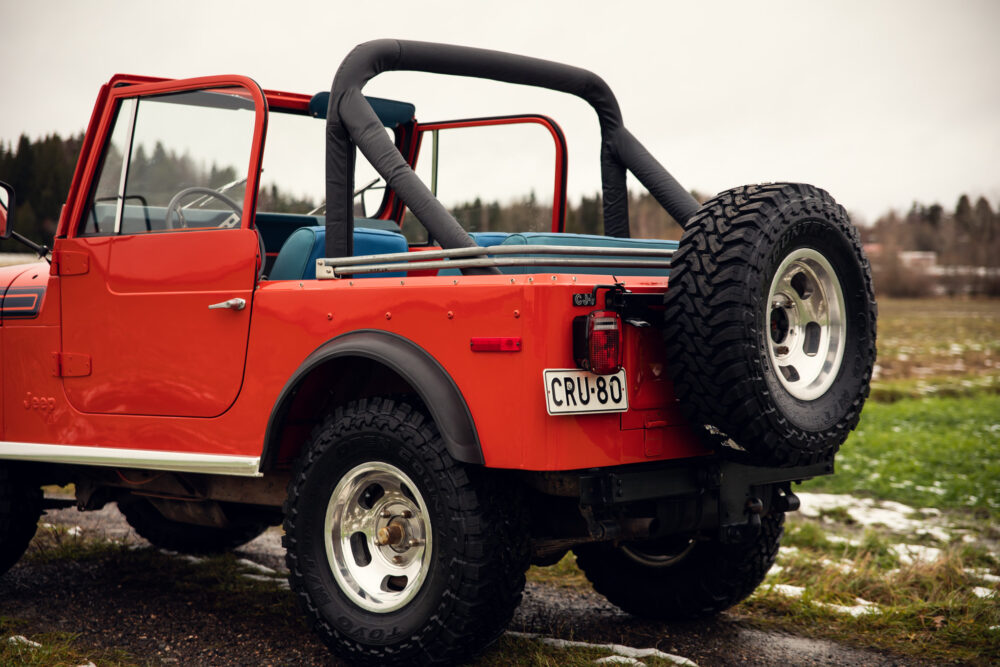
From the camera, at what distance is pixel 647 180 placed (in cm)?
483

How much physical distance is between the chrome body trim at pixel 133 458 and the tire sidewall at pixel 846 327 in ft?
6.24

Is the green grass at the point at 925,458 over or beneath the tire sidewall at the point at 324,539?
beneath

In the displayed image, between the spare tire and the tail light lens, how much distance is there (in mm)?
204

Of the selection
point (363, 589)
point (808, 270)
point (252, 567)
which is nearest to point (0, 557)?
point (252, 567)

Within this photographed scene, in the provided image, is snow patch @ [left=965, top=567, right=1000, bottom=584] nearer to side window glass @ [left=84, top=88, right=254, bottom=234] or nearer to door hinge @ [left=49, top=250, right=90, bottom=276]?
side window glass @ [left=84, top=88, right=254, bottom=234]

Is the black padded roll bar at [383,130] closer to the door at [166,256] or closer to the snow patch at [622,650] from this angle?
the door at [166,256]

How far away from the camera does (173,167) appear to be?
4.46 metres

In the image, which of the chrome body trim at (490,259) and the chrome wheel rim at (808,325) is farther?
the chrome wheel rim at (808,325)

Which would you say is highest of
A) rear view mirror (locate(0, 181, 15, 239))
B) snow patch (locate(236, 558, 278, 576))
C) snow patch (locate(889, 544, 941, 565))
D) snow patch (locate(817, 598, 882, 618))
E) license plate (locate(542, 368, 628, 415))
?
rear view mirror (locate(0, 181, 15, 239))

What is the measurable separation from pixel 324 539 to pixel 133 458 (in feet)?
3.78

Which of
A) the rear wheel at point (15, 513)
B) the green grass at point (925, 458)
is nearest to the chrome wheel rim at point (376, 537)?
the rear wheel at point (15, 513)

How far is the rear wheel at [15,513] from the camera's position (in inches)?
184

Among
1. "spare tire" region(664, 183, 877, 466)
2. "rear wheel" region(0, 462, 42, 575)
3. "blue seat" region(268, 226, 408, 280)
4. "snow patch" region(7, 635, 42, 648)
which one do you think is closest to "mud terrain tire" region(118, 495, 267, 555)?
"rear wheel" region(0, 462, 42, 575)

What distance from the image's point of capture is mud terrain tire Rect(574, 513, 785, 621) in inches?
163
